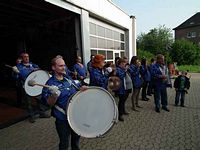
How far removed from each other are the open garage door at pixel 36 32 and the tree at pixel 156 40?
41482mm

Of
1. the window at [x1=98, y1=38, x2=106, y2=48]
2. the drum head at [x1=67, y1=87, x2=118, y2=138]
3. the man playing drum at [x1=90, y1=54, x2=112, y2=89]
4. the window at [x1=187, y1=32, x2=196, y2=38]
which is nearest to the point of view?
the drum head at [x1=67, y1=87, x2=118, y2=138]

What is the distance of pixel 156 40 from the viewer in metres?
53.8

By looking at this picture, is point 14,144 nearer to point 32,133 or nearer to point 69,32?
point 32,133

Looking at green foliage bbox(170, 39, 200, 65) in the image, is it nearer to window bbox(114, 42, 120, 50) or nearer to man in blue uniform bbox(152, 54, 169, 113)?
window bbox(114, 42, 120, 50)

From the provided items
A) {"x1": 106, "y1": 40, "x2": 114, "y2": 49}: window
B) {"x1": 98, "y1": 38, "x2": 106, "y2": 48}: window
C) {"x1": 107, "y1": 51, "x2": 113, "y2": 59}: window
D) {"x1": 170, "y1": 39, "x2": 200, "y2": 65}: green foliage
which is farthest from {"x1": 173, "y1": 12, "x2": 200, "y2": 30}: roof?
{"x1": 98, "y1": 38, "x2": 106, "y2": 48}: window

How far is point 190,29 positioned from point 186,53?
93.2 ft

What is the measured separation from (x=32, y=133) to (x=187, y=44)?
34.7 meters

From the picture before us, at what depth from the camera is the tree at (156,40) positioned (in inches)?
2087

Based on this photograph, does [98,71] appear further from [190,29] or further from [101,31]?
[190,29]

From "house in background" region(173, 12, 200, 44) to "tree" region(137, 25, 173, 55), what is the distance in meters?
8.62

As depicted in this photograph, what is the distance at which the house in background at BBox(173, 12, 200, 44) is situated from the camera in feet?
197

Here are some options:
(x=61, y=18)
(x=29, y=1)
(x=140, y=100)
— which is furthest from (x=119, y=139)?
(x=61, y=18)

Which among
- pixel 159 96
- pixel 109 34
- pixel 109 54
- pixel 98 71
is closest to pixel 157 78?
pixel 159 96

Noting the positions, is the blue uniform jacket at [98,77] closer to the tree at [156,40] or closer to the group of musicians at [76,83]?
the group of musicians at [76,83]
